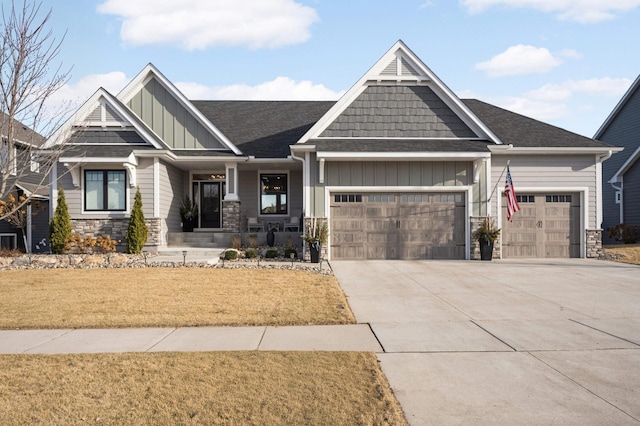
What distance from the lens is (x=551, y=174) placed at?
627 inches

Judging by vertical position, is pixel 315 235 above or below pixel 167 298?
above

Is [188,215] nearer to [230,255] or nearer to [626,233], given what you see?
[230,255]

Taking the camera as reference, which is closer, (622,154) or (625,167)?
(625,167)

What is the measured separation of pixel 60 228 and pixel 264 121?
9.35 m

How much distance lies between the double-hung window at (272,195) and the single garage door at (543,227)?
29.1 feet

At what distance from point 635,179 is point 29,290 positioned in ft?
78.2

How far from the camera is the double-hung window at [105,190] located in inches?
637

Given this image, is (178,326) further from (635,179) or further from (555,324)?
(635,179)

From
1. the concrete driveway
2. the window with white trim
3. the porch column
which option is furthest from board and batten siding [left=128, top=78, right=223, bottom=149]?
the concrete driveway

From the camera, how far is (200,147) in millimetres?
17641

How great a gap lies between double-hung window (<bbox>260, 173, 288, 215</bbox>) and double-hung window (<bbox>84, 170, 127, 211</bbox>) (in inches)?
223

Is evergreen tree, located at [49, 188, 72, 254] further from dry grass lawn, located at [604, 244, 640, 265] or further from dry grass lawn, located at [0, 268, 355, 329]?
dry grass lawn, located at [604, 244, 640, 265]

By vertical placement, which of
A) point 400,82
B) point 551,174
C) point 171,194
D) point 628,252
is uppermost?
point 400,82

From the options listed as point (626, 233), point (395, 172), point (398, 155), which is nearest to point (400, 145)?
point (398, 155)
